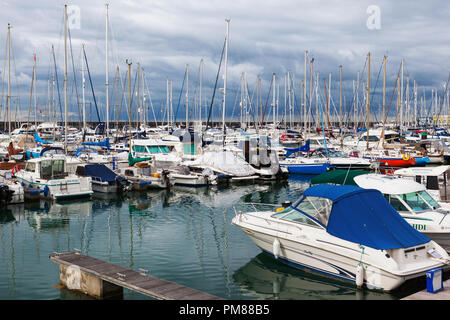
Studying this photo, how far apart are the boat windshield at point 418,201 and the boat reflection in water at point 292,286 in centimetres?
359

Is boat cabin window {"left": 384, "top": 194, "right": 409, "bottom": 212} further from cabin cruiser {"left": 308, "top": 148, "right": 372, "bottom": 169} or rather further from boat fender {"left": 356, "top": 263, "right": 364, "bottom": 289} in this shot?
cabin cruiser {"left": 308, "top": 148, "right": 372, "bottom": 169}

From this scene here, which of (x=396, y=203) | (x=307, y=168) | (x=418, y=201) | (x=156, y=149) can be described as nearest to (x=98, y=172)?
(x=156, y=149)

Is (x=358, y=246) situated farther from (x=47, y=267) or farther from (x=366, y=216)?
(x=47, y=267)

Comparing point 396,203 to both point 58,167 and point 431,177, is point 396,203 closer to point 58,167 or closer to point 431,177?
point 431,177

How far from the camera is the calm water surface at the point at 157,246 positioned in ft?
41.8

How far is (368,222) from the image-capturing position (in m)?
12.2

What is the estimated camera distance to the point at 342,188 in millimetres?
13312

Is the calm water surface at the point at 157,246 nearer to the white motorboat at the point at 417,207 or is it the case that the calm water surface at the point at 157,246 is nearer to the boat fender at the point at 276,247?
the boat fender at the point at 276,247

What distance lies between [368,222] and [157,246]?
830cm

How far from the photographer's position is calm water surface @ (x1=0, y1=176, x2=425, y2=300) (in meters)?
12.7

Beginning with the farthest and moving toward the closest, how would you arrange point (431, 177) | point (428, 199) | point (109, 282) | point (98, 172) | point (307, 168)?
point (307, 168)
point (98, 172)
point (431, 177)
point (428, 199)
point (109, 282)

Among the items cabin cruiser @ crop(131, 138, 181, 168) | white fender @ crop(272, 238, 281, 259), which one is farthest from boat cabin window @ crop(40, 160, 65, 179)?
white fender @ crop(272, 238, 281, 259)

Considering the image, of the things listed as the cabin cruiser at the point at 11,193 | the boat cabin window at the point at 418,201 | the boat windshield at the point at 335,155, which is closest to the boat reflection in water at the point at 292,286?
the boat cabin window at the point at 418,201
